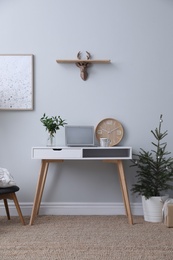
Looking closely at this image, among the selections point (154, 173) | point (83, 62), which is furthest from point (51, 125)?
point (154, 173)

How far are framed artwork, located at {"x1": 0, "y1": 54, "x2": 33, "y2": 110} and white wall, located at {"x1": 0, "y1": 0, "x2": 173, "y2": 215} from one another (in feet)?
0.21

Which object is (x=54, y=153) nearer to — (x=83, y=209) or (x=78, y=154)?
(x=78, y=154)

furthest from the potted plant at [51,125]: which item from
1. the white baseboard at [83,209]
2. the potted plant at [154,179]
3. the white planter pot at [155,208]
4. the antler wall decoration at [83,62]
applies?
the white planter pot at [155,208]

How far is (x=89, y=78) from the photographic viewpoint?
4.34 meters

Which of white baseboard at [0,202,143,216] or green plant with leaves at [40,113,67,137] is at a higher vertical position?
green plant with leaves at [40,113,67,137]

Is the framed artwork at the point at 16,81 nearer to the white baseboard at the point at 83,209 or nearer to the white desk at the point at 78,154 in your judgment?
the white desk at the point at 78,154

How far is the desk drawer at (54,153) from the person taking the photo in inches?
151

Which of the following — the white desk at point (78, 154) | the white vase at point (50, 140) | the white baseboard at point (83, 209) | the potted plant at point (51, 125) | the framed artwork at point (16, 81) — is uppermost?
the framed artwork at point (16, 81)

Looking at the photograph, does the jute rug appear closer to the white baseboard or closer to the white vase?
the white baseboard

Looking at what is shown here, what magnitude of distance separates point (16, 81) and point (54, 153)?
3.18 ft

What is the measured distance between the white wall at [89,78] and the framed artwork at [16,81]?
6 centimetres

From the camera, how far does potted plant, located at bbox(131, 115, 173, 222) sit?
396 cm

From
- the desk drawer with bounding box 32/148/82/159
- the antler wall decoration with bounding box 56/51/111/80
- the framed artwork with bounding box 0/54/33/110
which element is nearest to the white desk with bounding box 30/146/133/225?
the desk drawer with bounding box 32/148/82/159

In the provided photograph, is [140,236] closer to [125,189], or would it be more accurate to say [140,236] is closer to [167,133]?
[125,189]
